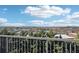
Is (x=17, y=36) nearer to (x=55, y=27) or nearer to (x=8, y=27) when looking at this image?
(x=8, y=27)

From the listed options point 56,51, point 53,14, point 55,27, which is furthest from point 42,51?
point 53,14

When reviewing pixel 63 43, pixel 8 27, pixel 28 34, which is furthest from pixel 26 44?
pixel 63 43

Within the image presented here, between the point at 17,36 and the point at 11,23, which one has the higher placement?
the point at 11,23
